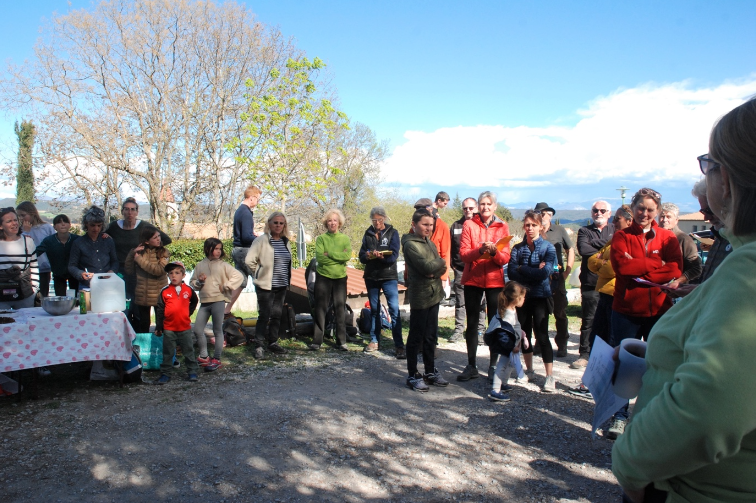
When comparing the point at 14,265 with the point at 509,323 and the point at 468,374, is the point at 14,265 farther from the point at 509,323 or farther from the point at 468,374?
the point at 509,323

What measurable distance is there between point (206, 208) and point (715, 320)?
22.2 metres

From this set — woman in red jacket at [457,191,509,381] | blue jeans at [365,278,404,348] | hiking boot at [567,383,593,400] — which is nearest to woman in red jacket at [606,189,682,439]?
hiking boot at [567,383,593,400]

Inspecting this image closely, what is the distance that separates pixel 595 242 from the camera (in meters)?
6.76

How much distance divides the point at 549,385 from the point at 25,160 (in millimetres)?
20772

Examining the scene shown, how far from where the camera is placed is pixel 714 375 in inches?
38.9

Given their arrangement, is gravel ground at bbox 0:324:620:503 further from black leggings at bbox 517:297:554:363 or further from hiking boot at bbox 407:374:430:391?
black leggings at bbox 517:297:554:363

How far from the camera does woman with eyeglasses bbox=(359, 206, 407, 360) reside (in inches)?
279

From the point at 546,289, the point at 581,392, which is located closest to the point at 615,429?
the point at 581,392

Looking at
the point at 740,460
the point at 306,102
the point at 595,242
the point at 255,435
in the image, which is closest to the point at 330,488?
the point at 255,435

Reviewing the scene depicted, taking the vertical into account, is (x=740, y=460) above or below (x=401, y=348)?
above

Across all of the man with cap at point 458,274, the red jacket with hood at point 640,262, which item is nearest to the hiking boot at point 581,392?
the red jacket with hood at point 640,262

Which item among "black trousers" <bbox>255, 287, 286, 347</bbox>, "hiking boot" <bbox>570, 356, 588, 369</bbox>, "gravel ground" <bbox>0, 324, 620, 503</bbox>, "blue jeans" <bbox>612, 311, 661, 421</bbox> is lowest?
"hiking boot" <bbox>570, 356, 588, 369</bbox>

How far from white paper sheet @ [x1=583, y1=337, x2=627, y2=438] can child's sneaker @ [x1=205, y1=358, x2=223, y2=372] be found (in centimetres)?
503

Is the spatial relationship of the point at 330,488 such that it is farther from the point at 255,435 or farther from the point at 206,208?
the point at 206,208
